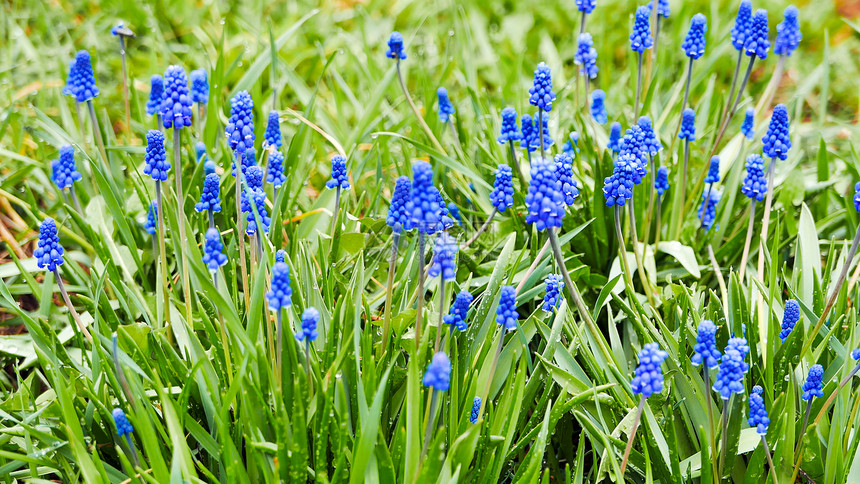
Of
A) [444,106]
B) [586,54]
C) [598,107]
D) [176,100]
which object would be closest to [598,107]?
[598,107]

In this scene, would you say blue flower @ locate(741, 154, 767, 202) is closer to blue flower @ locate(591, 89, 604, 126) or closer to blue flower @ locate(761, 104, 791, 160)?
blue flower @ locate(761, 104, 791, 160)

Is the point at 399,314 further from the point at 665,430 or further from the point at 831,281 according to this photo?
the point at 831,281

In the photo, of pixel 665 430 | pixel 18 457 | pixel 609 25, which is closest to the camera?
pixel 18 457

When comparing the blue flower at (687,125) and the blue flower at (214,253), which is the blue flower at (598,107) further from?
the blue flower at (214,253)

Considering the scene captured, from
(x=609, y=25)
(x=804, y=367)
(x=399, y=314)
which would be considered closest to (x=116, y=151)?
(x=399, y=314)

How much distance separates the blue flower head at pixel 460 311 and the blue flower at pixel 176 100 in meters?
1.26

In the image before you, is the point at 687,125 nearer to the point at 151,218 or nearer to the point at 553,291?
the point at 553,291

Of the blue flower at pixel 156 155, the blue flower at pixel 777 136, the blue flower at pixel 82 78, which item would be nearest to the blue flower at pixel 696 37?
the blue flower at pixel 777 136

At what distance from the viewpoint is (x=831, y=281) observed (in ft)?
13.0

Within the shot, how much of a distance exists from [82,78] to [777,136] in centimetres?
344

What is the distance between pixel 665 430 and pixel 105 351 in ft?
7.61

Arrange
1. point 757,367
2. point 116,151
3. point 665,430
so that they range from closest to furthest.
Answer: point 665,430 < point 757,367 < point 116,151

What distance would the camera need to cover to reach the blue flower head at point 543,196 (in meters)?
2.42

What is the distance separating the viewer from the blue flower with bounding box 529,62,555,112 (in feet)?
12.0
